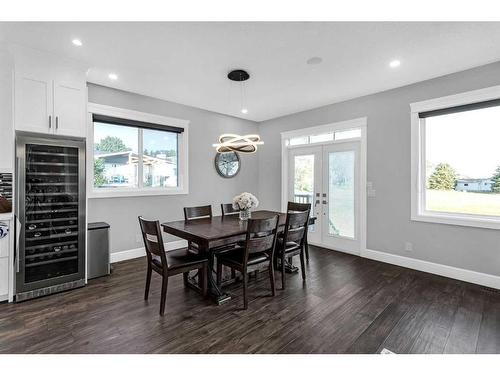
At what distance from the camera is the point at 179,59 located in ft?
9.71

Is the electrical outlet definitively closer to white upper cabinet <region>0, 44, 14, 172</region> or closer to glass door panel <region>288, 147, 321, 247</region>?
glass door panel <region>288, 147, 321, 247</region>

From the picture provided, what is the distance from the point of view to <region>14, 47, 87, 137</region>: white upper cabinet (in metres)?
2.73

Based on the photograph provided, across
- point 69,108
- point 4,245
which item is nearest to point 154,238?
point 4,245

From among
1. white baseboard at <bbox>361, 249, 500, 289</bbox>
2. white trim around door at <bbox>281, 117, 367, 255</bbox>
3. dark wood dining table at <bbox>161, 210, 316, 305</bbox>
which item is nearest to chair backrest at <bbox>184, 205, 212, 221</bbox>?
dark wood dining table at <bbox>161, 210, 316, 305</bbox>

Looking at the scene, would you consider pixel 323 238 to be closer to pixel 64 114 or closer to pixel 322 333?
pixel 322 333

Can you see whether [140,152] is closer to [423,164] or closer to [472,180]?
[423,164]

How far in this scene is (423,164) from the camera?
145 inches

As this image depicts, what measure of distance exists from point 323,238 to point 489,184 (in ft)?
8.43


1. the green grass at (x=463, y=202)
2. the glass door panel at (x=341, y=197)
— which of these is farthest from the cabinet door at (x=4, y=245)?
the green grass at (x=463, y=202)

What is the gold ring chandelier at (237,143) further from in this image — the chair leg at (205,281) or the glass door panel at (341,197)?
the glass door panel at (341,197)

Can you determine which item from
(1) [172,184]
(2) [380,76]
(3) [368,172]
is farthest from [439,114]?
(1) [172,184]

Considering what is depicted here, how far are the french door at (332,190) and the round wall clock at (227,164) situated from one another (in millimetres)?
1317

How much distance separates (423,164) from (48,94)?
16.7 feet

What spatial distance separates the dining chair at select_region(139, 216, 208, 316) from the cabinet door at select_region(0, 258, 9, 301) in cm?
147
